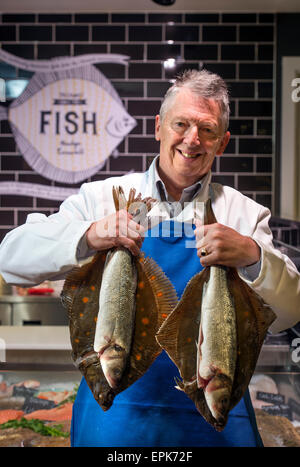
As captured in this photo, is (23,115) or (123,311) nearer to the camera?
(123,311)

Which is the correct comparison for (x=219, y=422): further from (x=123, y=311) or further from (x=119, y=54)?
(x=119, y=54)

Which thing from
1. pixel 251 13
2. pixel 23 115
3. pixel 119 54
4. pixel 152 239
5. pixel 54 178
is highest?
pixel 251 13

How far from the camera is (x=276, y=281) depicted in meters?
1.18

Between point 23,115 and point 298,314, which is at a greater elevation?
point 23,115

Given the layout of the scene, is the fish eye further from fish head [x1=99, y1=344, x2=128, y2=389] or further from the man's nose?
the man's nose

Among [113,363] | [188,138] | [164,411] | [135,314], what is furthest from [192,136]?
[164,411]

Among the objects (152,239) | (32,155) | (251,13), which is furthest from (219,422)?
(251,13)

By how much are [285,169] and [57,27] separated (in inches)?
30.0

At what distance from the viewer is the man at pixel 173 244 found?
117cm

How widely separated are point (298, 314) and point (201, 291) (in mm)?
311

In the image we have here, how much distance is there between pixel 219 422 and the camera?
113 centimetres
